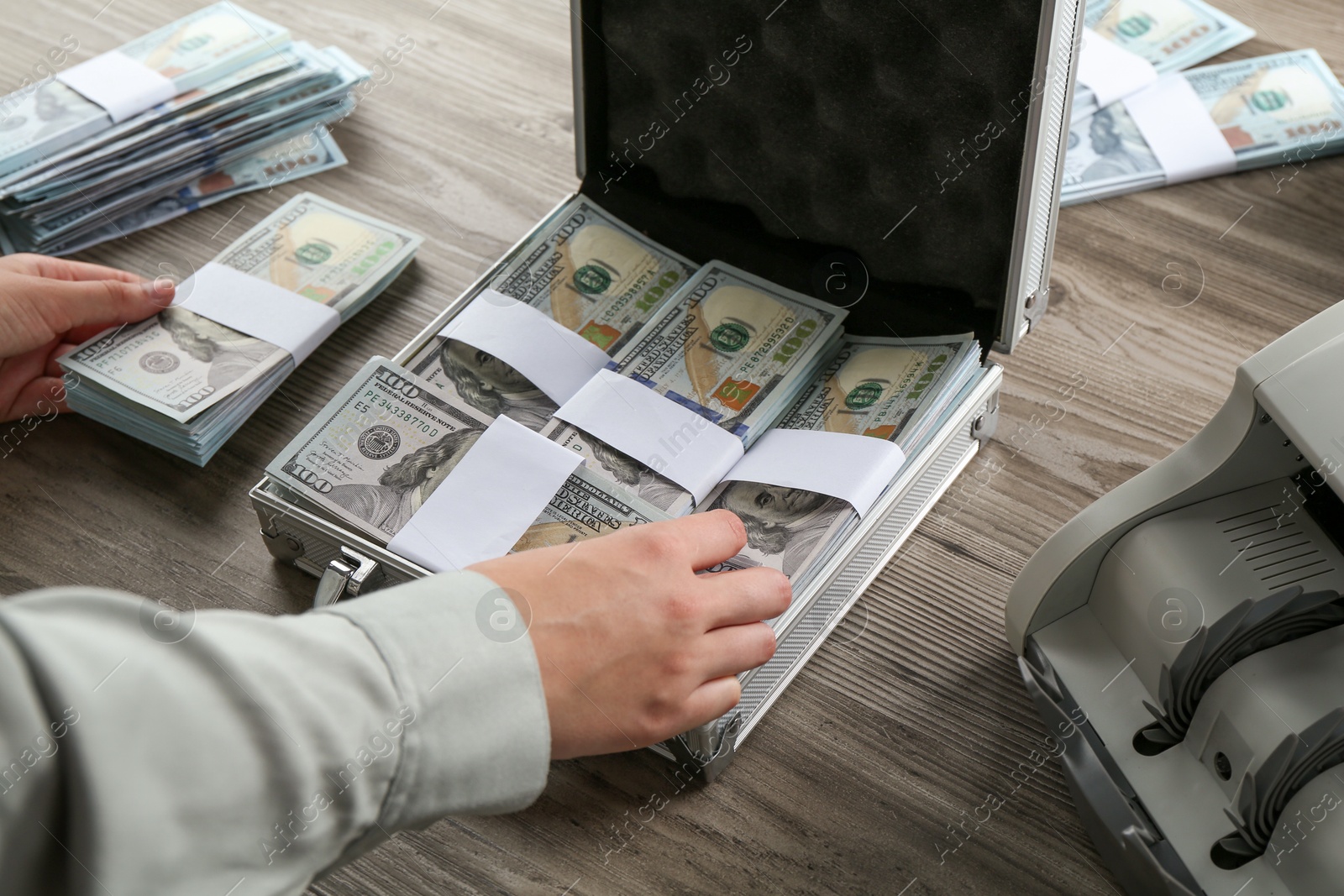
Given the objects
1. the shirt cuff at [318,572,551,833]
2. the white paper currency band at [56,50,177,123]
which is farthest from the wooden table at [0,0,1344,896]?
the shirt cuff at [318,572,551,833]

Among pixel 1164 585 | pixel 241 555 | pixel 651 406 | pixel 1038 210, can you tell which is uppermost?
pixel 1038 210

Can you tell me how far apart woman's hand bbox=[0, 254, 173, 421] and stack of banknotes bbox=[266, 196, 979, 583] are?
223mm

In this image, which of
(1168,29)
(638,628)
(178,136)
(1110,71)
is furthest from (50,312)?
(1168,29)

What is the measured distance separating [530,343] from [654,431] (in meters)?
0.14

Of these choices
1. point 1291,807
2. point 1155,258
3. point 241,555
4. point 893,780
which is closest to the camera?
point 1291,807

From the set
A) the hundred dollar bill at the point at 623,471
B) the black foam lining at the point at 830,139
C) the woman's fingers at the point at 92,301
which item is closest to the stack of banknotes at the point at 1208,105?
the black foam lining at the point at 830,139

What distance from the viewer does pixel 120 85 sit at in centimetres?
105

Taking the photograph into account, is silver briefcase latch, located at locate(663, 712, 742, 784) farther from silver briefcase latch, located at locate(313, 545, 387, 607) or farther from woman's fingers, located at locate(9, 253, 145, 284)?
woman's fingers, located at locate(9, 253, 145, 284)

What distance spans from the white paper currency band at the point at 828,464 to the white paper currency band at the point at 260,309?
39 centimetres

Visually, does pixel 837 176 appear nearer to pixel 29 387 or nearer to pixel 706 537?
pixel 706 537

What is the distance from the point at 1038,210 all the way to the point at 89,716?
2.11ft

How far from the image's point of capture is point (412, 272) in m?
1.02

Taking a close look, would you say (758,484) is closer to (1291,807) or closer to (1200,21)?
(1291,807)

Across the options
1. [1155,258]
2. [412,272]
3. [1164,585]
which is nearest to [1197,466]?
[1164,585]
